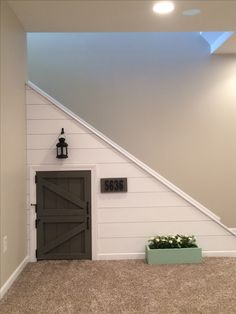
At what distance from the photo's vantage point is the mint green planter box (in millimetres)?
4230

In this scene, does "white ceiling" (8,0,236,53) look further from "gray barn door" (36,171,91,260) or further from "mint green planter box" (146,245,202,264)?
"mint green planter box" (146,245,202,264)

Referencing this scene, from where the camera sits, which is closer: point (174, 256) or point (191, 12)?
point (191, 12)

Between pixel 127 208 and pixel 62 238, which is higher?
pixel 127 208

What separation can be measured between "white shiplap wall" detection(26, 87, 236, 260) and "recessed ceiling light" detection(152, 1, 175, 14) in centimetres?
161

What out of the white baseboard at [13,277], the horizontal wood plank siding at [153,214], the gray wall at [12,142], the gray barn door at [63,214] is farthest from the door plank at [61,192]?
the white baseboard at [13,277]

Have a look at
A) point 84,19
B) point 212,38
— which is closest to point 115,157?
point 84,19

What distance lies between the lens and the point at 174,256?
13.9 feet

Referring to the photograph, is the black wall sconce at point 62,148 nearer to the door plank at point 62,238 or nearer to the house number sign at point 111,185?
the house number sign at point 111,185

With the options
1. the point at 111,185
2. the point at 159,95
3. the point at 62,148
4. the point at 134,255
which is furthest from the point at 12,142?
the point at 159,95

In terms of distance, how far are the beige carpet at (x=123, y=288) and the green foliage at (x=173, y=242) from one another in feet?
0.83

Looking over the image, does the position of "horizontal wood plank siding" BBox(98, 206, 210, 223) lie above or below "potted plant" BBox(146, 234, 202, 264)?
above

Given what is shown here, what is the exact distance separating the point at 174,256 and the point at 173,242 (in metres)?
0.17

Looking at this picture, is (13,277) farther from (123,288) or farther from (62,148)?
(62,148)

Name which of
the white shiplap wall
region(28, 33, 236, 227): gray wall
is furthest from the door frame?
region(28, 33, 236, 227): gray wall
